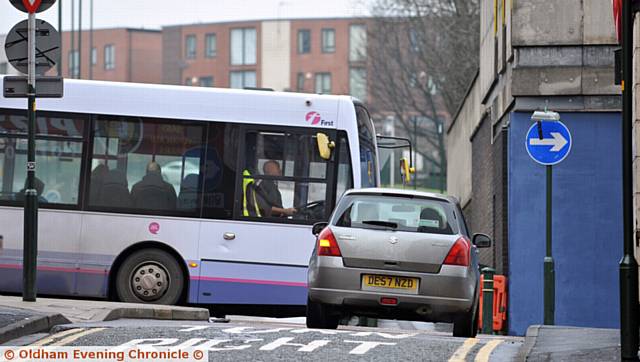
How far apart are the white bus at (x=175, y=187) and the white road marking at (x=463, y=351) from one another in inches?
225

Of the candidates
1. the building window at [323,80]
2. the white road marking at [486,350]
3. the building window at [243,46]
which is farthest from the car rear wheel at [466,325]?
the building window at [243,46]

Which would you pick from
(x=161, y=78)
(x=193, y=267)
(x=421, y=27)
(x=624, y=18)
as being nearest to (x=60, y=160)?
(x=193, y=267)

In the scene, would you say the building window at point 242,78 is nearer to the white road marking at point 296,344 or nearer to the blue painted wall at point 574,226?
the blue painted wall at point 574,226

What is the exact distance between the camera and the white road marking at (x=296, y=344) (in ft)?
37.0

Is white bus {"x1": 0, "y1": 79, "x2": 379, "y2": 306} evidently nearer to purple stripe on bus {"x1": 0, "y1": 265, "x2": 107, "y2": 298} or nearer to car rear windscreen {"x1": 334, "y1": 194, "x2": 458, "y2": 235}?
purple stripe on bus {"x1": 0, "y1": 265, "x2": 107, "y2": 298}

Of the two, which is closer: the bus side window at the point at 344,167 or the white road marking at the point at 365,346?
the white road marking at the point at 365,346

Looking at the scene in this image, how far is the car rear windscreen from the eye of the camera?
1467cm

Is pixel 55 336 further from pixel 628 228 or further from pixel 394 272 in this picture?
pixel 628 228

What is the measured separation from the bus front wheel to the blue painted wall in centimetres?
591

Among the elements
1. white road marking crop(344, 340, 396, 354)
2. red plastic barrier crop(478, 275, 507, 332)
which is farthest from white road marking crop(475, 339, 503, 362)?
red plastic barrier crop(478, 275, 507, 332)

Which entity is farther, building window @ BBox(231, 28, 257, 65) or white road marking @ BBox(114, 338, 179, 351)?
building window @ BBox(231, 28, 257, 65)

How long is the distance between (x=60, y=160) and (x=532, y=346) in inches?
342

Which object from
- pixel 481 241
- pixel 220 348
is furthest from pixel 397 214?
pixel 220 348

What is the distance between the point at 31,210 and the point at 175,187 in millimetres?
3664
